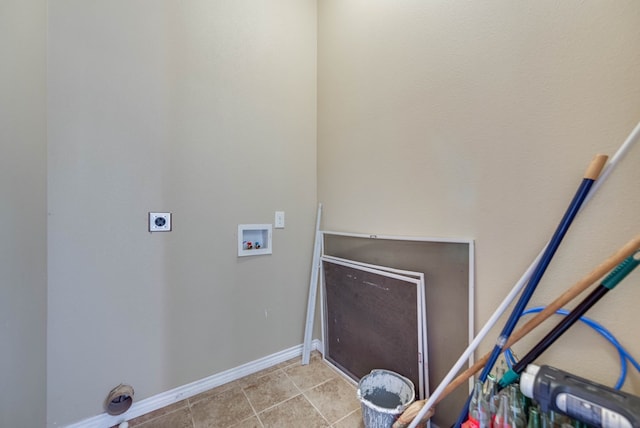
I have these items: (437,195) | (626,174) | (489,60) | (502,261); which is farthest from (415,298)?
(489,60)

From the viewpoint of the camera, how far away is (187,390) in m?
1.56

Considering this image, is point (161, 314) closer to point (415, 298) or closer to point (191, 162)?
point (191, 162)

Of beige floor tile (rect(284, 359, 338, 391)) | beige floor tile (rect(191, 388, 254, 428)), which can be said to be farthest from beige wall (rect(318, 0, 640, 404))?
beige floor tile (rect(191, 388, 254, 428))

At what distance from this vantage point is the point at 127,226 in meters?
1.37

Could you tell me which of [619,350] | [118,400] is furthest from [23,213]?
[619,350]

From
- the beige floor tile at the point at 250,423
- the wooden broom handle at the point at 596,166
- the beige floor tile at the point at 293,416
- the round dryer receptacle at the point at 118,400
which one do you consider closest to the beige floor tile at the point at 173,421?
the round dryer receptacle at the point at 118,400

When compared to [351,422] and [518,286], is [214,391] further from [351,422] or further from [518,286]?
[518,286]

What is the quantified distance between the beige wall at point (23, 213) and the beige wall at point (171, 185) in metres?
0.05

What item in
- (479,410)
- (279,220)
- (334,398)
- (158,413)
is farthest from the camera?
(279,220)

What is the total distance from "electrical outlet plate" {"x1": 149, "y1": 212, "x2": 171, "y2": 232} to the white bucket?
140 cm

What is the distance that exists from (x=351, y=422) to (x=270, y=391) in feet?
1.82

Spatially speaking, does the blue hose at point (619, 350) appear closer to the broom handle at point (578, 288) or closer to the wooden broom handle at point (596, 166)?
the broom handle at point (578, 288)

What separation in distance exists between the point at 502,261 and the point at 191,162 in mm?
1711

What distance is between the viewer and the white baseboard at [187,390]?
52.3 inches
